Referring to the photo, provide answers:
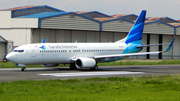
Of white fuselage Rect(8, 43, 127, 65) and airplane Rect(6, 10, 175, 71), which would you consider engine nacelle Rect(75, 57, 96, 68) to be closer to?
airplane Rect(6, 10, 175, 71)

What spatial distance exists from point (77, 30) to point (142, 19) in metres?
22.5

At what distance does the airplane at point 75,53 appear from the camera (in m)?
32.4

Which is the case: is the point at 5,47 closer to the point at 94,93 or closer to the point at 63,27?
the point at 63,27

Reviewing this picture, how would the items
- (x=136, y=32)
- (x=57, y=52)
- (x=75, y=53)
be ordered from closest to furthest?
1. (x=57, y=52)
2. (x=75, y=53)
3. (x=136, y=32)

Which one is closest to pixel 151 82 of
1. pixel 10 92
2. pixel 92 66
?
pixel 10 92

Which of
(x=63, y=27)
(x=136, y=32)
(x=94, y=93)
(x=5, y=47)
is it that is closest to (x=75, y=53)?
(x=136, y=32)

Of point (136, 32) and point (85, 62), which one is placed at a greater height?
point (136, 32)

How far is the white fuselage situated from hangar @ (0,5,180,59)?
1916cm

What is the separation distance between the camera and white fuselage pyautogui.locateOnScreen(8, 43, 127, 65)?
1270 inches

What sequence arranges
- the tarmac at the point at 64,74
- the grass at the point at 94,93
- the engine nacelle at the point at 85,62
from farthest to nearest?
the engine nacelle at the point at 85,62, the tarmac at the point at 64,74, the grass at the point at 94,93

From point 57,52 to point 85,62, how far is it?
3.35m

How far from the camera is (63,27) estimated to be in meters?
57.5

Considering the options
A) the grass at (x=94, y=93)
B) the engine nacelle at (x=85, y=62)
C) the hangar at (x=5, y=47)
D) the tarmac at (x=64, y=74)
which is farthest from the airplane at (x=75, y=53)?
the hangar at (x=5, y=47)

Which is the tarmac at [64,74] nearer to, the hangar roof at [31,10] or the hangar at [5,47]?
the hangar at [5,47]
